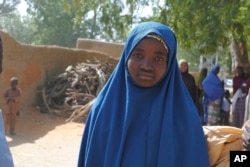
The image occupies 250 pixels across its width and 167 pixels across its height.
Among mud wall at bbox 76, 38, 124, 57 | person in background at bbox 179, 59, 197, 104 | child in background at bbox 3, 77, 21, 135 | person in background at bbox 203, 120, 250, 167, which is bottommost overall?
child in background at bbox 3, 77, 21, 135

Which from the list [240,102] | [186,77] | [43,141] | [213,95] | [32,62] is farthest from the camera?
[32,62]

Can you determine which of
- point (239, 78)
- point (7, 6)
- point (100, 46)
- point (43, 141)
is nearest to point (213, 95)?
point (239, 78)

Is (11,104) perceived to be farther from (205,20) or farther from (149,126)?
→ (149,126)

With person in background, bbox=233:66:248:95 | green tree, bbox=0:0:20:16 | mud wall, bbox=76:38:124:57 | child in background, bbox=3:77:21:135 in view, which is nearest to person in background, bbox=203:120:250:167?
person in background, bbox=233:66:248:95

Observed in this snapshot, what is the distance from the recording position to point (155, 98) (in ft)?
6.20

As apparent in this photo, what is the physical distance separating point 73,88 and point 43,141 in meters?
4.41

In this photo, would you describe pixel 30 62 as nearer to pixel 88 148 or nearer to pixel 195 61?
pixel 88 148

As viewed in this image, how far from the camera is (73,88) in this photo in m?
13.3

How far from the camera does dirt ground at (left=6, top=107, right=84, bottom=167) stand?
691 centimetres

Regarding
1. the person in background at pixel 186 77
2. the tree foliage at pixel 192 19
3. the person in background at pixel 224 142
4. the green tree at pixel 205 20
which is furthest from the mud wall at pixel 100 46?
the person in background at pixel 224 142

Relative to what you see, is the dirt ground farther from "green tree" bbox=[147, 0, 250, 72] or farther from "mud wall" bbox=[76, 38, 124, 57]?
"mud wall" bbox=[76, 38, 124, 57]

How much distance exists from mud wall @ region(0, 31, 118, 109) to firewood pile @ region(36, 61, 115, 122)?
30cm

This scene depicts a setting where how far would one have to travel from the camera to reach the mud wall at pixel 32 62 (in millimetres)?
11234

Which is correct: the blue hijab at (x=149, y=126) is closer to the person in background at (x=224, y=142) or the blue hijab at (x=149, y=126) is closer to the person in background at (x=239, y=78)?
the person in background at (x=224, y=142)
